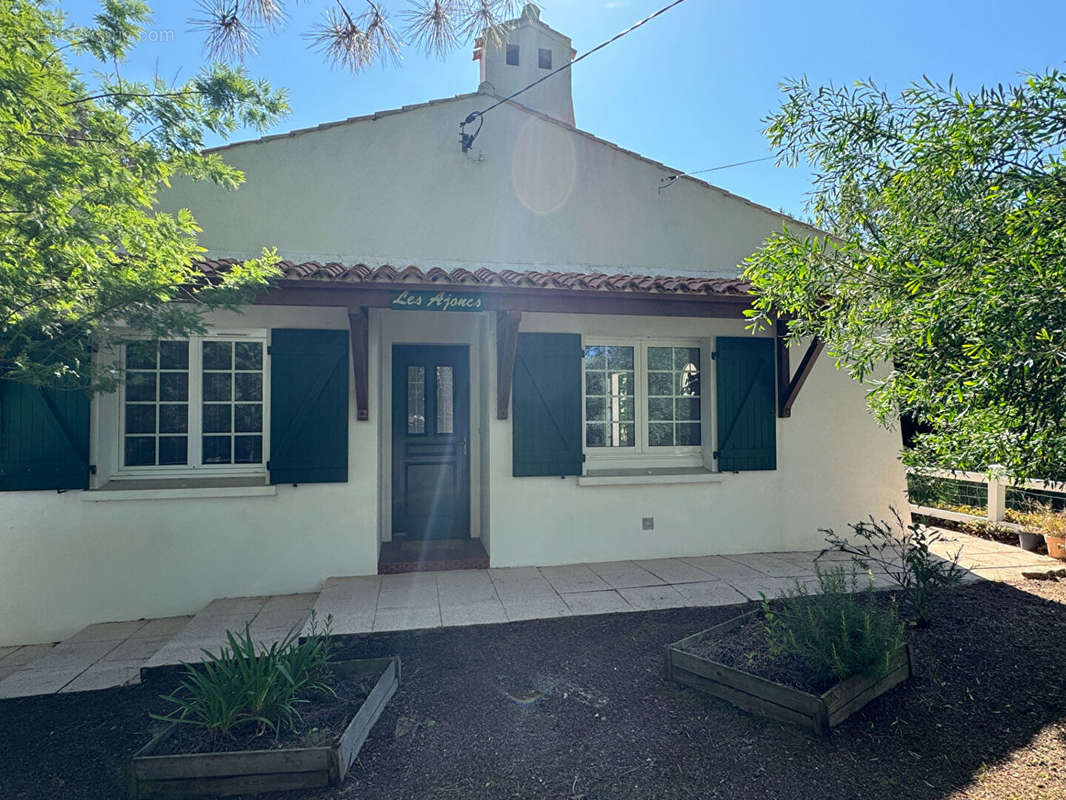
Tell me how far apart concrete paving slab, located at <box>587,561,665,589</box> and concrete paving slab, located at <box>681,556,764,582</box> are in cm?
55

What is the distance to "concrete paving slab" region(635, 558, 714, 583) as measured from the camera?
4.97m

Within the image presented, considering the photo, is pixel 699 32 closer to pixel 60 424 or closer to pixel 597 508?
pixel 597 508

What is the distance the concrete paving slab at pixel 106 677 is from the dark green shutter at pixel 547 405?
10.7ft

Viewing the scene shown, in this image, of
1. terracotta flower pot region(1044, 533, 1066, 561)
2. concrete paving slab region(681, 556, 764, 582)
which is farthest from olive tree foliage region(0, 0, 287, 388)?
terracotta flower pot region(1044, 533, 1066, 561)

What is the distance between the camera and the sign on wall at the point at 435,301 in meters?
4.47

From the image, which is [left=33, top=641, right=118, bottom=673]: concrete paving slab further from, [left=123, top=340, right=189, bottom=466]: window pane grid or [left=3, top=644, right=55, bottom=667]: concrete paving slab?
[left=123, top=340, right=189, bottom=466]: window pane grid

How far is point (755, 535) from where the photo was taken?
19.3ft

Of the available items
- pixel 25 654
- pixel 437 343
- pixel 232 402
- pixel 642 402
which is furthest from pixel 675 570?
pixel 25 654

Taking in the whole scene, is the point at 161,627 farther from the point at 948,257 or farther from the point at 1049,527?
the point at 1049,527

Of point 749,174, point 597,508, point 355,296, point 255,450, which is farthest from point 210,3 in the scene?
point 749,174

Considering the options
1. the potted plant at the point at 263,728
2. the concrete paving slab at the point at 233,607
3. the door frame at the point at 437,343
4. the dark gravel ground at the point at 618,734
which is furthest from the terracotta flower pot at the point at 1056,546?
the concrete paving slab at the point at 233,607

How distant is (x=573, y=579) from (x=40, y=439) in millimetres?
4748

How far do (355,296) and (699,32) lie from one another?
3.63 metres

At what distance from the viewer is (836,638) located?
2.89 m
